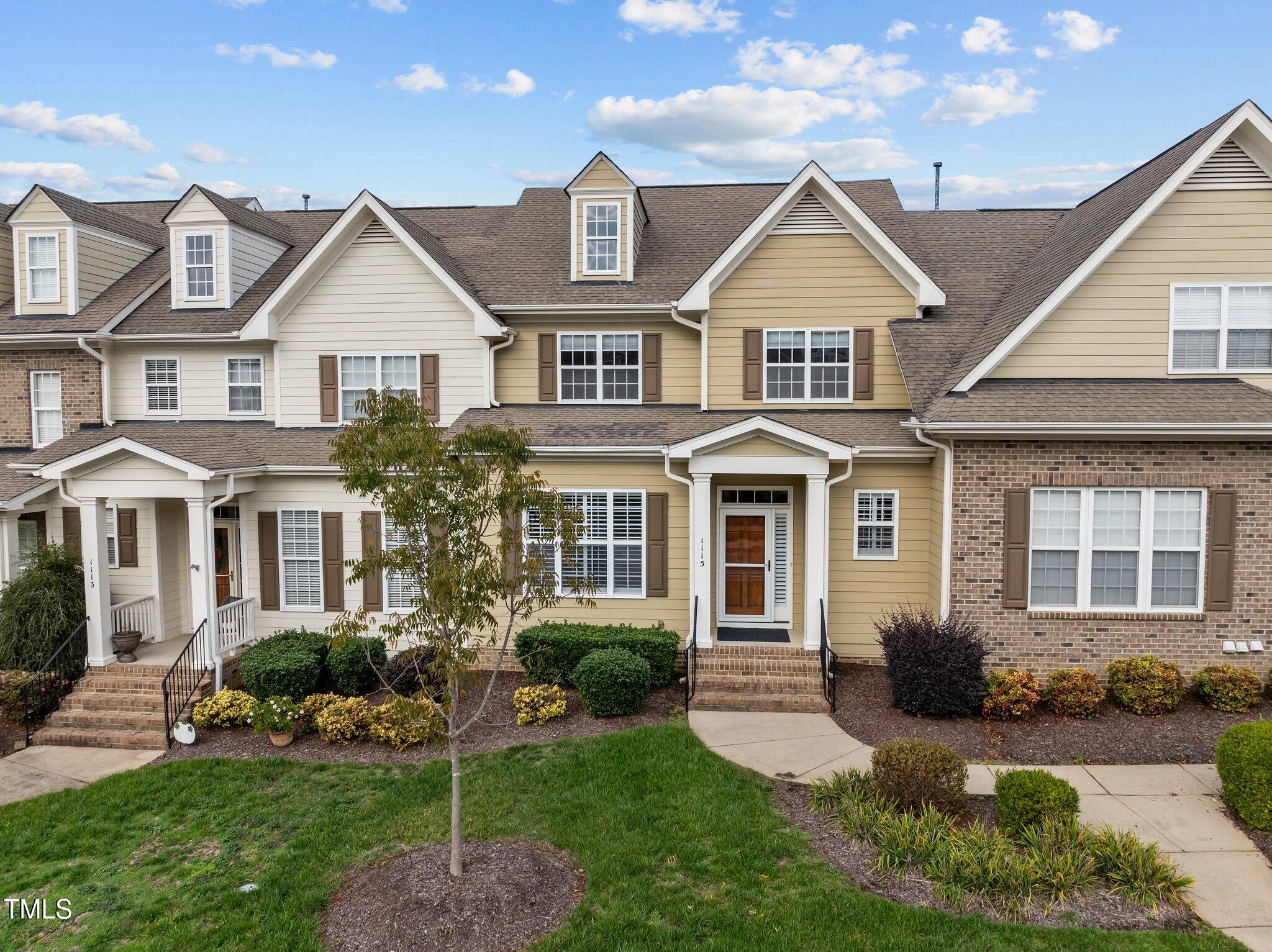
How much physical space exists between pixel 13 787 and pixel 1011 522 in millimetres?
14319

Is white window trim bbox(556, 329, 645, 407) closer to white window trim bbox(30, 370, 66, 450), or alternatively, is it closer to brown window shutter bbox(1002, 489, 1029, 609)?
brown window shutter bbox(1002, 489, 1029, 609)

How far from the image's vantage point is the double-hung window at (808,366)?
557 inches

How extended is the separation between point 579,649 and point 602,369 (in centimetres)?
560

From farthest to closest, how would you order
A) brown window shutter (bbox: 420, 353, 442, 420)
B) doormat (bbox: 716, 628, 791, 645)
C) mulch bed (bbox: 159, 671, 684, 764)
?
1. brown window shutter (bbox: 420, 353, 442, 420)
2. doormat (bbox: 716, 628, 791, 645)
3. mulch bed (bbox: 159, 671, 684, 764)

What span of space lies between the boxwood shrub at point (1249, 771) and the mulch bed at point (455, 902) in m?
6.84

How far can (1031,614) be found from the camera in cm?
1173

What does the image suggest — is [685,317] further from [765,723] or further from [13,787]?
[13,787]

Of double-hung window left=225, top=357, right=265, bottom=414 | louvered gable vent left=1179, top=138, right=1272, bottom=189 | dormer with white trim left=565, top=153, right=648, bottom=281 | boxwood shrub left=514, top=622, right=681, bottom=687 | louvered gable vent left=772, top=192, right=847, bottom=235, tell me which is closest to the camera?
louvered gable vent left=1179, top=138, right=1272, bottom=189

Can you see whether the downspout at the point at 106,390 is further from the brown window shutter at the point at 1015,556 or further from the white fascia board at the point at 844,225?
the brown window shutter at the point at 1015,556

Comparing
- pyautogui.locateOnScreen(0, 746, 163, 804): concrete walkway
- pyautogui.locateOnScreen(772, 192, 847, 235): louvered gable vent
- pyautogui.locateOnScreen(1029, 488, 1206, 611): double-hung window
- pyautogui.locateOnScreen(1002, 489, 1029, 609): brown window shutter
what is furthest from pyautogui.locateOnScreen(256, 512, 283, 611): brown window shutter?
pyautogui.locateOnScreen(1029, 488, 1206, 611): double-hung window

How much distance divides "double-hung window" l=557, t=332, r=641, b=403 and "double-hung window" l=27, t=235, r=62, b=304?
34.8 feet

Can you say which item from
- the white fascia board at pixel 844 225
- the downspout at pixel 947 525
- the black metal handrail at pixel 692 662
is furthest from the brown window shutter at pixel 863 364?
the black metal handrail at pixel 692 662

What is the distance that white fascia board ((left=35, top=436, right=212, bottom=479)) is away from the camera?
12273 mm

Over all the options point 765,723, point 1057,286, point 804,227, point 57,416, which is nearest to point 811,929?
point 765,723
